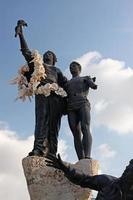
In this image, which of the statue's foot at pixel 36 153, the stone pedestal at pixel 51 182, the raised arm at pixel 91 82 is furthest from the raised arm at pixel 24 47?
the stone pedestal at pixel 51 182

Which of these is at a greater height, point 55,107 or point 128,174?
point 55,107

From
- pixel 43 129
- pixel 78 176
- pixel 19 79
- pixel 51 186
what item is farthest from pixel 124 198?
pixel 19 79

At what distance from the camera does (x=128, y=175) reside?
727 cm

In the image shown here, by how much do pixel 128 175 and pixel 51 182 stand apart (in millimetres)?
2425

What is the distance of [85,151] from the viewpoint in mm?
9852

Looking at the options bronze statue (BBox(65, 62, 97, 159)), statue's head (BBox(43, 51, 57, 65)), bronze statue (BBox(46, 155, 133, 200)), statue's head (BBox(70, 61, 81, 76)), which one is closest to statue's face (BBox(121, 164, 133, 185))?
bronze statue (BBox(46, 155, 133, 200))

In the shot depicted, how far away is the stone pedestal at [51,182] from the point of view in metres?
9.25

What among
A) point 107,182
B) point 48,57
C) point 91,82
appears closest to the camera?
point 107,182

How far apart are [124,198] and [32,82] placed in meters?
3.66

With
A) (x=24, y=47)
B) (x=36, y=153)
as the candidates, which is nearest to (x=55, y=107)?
(x=36, y=153)

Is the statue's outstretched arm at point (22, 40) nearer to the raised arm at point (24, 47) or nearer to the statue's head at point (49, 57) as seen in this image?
the raised arm at point (24, 47)

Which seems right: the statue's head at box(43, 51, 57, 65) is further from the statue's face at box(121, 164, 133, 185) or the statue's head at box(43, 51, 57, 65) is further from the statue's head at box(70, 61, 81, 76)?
the statue's face at box(121, 164, 133, 185)

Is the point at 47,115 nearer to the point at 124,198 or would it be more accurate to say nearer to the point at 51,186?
the point at 51,186

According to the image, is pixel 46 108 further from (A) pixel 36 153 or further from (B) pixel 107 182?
(B) pixel 107 182
